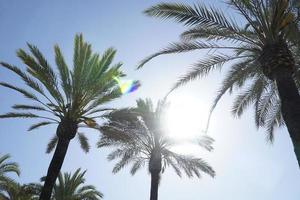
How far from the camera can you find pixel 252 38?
12570 millimetres

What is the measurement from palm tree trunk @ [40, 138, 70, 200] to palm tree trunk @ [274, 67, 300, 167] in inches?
384

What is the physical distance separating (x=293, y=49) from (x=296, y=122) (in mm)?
4700

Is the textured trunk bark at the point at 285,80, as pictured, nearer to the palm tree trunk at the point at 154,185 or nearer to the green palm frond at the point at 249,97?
the green palm frond at the point at 249,97

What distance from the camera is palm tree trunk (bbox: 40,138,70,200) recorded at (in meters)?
16.4

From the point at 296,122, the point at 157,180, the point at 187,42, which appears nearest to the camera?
the point at 296,122

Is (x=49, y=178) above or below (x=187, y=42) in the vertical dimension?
below

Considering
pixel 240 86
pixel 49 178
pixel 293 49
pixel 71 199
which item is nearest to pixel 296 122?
pixel 293 49

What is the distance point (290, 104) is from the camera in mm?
10539

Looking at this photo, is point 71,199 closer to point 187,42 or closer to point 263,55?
point 187,42

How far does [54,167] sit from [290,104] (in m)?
10.3

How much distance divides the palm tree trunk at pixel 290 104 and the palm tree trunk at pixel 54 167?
384 inches

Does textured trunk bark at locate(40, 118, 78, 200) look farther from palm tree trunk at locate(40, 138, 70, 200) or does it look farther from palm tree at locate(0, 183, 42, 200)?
palm tree at locate(0, 183, 42, 200)

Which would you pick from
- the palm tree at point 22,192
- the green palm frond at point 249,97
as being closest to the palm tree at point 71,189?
the palm tree at point 22,192

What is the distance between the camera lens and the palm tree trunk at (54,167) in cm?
1638
